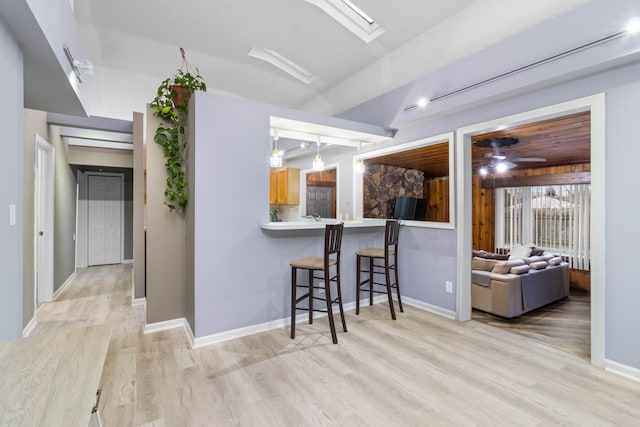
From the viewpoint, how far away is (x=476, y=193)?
285 inches

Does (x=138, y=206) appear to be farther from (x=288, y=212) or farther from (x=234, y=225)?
(x=288, y=212)

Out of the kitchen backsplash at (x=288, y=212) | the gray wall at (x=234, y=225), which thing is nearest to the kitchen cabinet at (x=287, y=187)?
the kitchen backsplash at (x=288, y=212)

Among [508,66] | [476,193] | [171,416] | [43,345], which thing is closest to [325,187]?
[476,193]

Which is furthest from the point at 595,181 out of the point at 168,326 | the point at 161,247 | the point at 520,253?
the point at 168,326

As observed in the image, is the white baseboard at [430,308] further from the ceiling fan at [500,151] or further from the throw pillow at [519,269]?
the ceiling fan at [500,151]

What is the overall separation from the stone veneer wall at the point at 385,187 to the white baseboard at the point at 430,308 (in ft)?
5.11

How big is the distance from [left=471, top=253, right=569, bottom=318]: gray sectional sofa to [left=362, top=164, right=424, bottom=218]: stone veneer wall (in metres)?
1.76

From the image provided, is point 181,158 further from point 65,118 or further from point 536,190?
point 536,190

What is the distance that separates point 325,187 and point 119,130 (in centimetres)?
380

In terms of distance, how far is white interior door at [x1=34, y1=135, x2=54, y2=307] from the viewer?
3.93m

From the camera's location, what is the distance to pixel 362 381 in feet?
7.21

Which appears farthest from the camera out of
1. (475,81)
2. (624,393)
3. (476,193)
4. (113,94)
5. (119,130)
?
(476,193)

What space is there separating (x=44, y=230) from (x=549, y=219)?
27.9 ft

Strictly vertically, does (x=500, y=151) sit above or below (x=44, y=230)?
above
